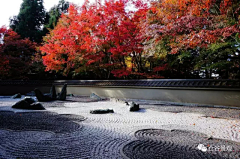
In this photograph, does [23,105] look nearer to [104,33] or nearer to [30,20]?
[104,33]

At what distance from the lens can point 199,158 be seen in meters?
2.80

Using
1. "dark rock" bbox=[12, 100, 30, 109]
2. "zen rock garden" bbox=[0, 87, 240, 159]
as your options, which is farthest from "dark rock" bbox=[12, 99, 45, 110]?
"zen rock garden" bbox=[0, 87, 240, 159]

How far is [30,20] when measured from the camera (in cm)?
2386

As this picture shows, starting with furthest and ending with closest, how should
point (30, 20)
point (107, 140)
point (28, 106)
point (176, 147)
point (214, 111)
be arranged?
point (30, 20), point (28, 106), point (214, 111), point (107, 140), point (176, 147)

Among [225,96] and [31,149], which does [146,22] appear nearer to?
[225,96]

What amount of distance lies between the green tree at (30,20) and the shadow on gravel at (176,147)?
2166 centimetres

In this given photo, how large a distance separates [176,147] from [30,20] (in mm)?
25119

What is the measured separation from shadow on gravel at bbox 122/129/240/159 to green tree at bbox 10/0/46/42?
21.7m

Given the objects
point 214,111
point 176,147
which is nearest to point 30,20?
point 214,111

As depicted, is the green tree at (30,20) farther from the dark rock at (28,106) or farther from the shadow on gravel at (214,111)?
the shadow on gravel at (214,111)

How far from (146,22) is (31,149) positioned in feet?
26.5

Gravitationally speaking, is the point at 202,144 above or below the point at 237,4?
below

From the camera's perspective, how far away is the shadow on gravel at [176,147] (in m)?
2.91

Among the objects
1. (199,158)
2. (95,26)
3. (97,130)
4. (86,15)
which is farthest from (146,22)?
(199,158)
